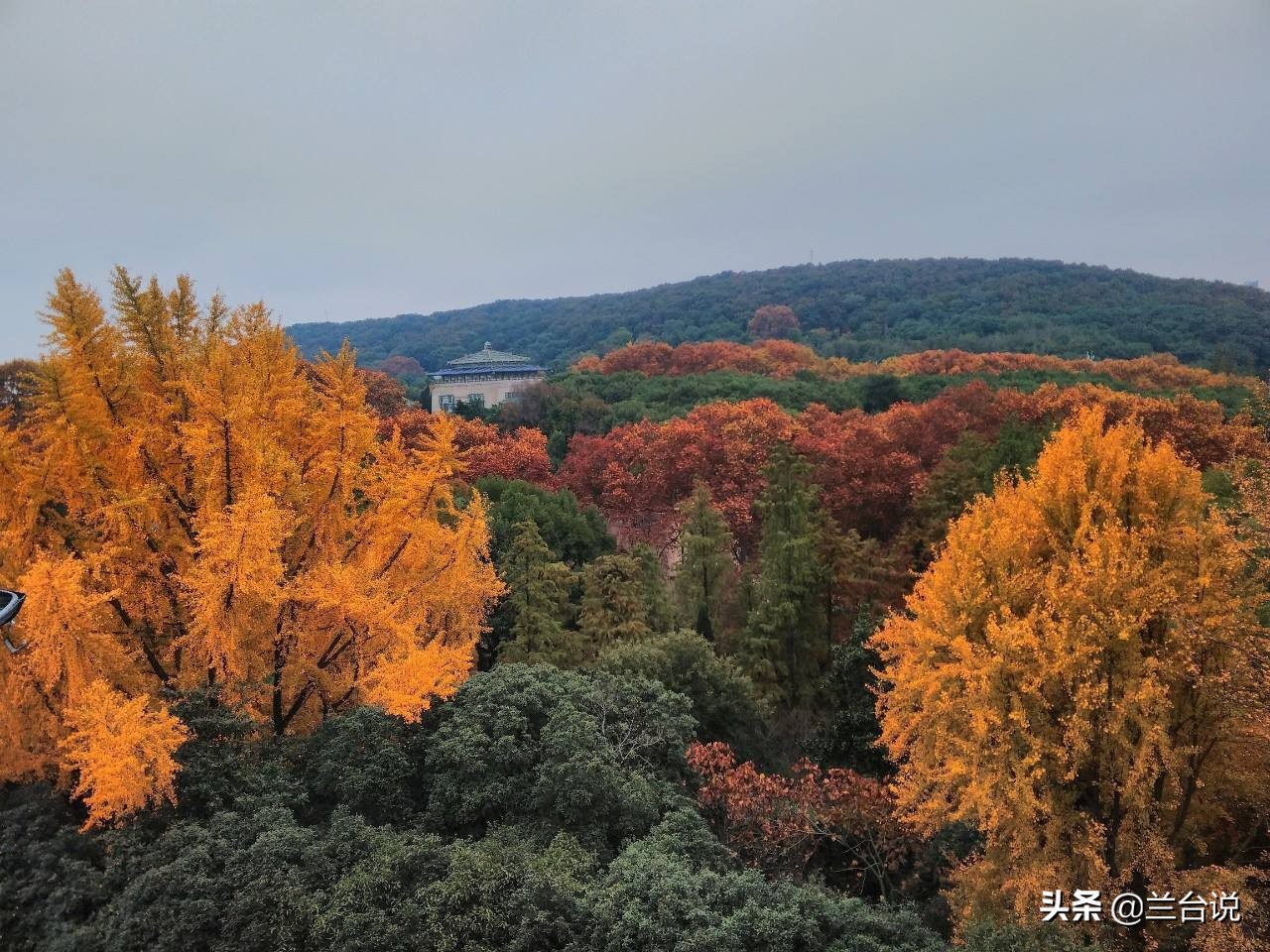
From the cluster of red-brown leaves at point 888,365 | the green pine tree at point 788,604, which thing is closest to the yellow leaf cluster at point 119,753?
the green pine tree at point 788,604

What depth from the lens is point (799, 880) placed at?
37.4 feet

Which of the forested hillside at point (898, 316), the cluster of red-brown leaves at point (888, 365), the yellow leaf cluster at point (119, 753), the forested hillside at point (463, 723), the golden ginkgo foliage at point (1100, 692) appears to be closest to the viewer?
the forested hillside at point (463, 723)

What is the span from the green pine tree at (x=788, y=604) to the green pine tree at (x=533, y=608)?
15.1 feet

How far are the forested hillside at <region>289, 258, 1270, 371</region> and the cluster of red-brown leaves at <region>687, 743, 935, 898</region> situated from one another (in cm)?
4316

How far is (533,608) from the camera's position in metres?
18.5

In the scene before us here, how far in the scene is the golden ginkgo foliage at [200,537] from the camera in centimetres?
997

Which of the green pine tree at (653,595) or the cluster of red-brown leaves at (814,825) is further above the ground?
the green pine tree at (653,595)

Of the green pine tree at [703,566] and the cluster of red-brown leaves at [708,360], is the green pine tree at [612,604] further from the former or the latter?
the cluster of red-brown leaves at [708,360]

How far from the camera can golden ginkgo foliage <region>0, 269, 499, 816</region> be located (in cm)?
997

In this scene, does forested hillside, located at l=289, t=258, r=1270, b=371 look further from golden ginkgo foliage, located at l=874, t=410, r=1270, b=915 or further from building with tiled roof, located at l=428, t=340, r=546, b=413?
golden ginkgo foliage, located at l=874, t=410, r=1270, b=915

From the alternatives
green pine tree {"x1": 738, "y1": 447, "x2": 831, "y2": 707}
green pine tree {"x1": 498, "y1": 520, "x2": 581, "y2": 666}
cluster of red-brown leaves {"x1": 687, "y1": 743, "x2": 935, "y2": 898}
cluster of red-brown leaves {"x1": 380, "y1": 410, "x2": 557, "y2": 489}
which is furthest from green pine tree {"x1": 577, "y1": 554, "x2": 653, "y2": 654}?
cluster of red-brown leaves {"x1": 380, "y1": 410, "x2": 557, "y2": 489}

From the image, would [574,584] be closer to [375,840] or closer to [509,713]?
[509,713]

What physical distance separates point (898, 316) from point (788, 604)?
3385 inches

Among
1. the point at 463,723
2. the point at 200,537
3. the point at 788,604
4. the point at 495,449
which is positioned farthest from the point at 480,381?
the point at 200,537
